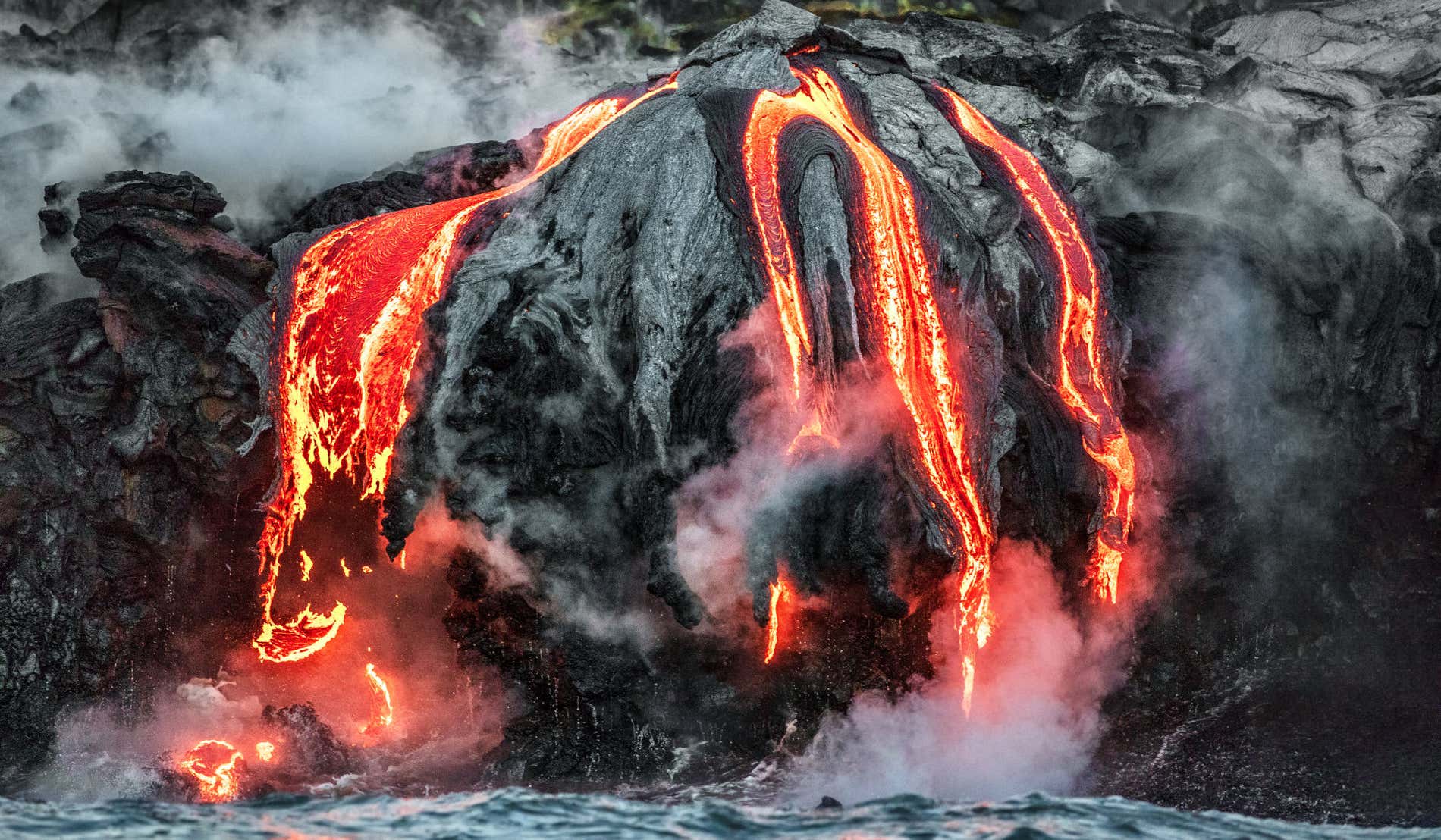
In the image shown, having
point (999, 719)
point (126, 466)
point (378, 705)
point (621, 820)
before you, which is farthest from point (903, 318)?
point (126, 466)

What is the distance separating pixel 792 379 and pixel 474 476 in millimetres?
2317

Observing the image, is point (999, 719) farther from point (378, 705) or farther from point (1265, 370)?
point (378, 705)

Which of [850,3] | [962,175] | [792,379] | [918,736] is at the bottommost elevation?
[918,736]

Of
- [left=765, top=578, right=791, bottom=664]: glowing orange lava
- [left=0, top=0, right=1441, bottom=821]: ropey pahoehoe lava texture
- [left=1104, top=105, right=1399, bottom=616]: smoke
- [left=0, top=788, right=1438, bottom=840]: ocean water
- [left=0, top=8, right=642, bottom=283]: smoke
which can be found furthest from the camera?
[left=0, top=8, right=642, bottom=283]: smoke

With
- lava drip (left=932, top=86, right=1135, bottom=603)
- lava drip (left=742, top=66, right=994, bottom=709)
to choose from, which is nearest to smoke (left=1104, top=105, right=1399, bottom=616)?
lava drip (left=932, top=86, right=1135, bottom=603)

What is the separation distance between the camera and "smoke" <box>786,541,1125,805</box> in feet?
32.5

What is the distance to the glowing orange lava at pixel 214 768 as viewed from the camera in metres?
9.91

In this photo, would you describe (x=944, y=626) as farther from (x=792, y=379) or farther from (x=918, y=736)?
(x=792, y=379)

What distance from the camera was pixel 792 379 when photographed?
10.3 metres

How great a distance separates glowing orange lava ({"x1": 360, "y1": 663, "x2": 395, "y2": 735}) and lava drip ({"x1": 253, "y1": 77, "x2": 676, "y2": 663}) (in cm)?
44

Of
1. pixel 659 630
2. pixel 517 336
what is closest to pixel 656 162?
pixel 517 336

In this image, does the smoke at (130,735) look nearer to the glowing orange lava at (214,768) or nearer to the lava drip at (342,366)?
the glowing orange lava at (214,768)

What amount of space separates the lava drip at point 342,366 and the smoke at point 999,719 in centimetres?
395

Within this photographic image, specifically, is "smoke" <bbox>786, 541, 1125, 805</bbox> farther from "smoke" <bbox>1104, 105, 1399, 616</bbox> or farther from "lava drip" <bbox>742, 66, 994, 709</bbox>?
"smoke" <bbox>1104, 105, 1399, 616</bbox>
